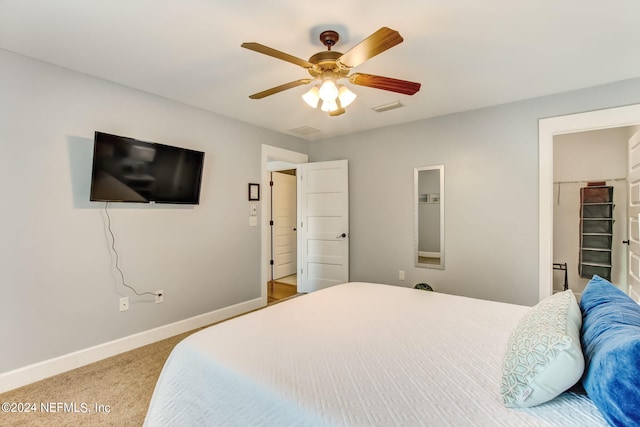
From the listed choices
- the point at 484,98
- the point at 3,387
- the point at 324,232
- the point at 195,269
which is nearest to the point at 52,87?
the point at 195,269

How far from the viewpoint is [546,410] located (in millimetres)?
886

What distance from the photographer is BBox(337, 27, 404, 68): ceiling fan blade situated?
4.74 feet

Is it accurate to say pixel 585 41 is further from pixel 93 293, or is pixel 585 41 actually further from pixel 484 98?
pixel 93 293

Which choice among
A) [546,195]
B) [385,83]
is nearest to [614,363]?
[385,83]

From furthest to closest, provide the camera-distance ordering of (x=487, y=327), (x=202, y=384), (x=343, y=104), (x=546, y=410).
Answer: (x=343, y=104) → (x=487, y=327) → (x=202, y=384) → (x=546, y=410)

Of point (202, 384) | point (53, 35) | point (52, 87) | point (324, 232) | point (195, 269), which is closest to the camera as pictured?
point (202, 384)

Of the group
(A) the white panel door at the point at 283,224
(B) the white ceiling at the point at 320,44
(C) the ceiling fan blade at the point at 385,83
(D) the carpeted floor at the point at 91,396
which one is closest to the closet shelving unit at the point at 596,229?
(B) the white ceiling at the point at 320,44

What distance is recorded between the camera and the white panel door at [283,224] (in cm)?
564

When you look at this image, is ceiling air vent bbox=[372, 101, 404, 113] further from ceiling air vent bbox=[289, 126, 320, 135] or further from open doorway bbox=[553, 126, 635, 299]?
open doorway bbox=[553, 126, 635, 299]

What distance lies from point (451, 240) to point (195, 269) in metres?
2.98

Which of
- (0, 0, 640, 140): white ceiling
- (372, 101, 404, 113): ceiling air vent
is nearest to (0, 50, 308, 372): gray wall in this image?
(0, 0, 640, 140): white ceiling

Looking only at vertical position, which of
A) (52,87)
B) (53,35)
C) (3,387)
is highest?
(53,35)

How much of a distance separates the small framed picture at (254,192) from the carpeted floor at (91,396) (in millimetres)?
2016

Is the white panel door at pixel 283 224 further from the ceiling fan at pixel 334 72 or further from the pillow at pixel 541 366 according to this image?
the pillow at pixel 541 366
